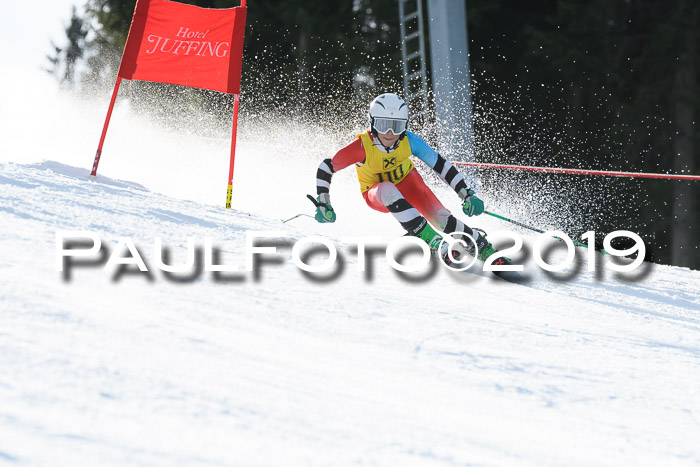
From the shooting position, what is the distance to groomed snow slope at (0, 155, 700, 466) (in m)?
2.00

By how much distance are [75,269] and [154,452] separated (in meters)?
1.62

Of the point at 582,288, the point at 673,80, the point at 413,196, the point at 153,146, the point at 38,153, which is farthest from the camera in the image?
the point at 673,80

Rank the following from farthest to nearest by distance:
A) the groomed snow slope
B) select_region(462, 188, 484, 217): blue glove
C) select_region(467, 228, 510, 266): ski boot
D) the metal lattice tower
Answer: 1. the metal lattice tower
2. select_region(462, 188, 484, 217): blue glove
3. select_region(467, 228, 510, 266): ski boot
4. the groomed snow slope

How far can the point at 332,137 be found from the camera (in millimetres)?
11898

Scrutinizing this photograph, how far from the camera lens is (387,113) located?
464cm

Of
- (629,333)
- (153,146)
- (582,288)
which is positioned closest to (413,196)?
(582,288)

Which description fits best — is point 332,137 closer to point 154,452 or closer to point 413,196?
point 413,196

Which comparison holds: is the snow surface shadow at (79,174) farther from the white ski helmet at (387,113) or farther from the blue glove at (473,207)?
the blue glove at (473,207)

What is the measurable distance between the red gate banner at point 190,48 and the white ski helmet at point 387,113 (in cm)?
171

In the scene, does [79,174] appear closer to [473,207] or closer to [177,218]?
[177,218]

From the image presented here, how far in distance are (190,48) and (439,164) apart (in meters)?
2.22

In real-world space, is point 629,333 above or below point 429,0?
below

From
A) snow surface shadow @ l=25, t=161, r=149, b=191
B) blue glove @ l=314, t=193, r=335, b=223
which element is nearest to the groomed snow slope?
blue glove @ l=314, t=193, r=335, b=223

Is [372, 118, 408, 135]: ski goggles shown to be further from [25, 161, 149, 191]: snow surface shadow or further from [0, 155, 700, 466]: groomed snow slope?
[25, 161, 149, 191]: snow surface shadow
